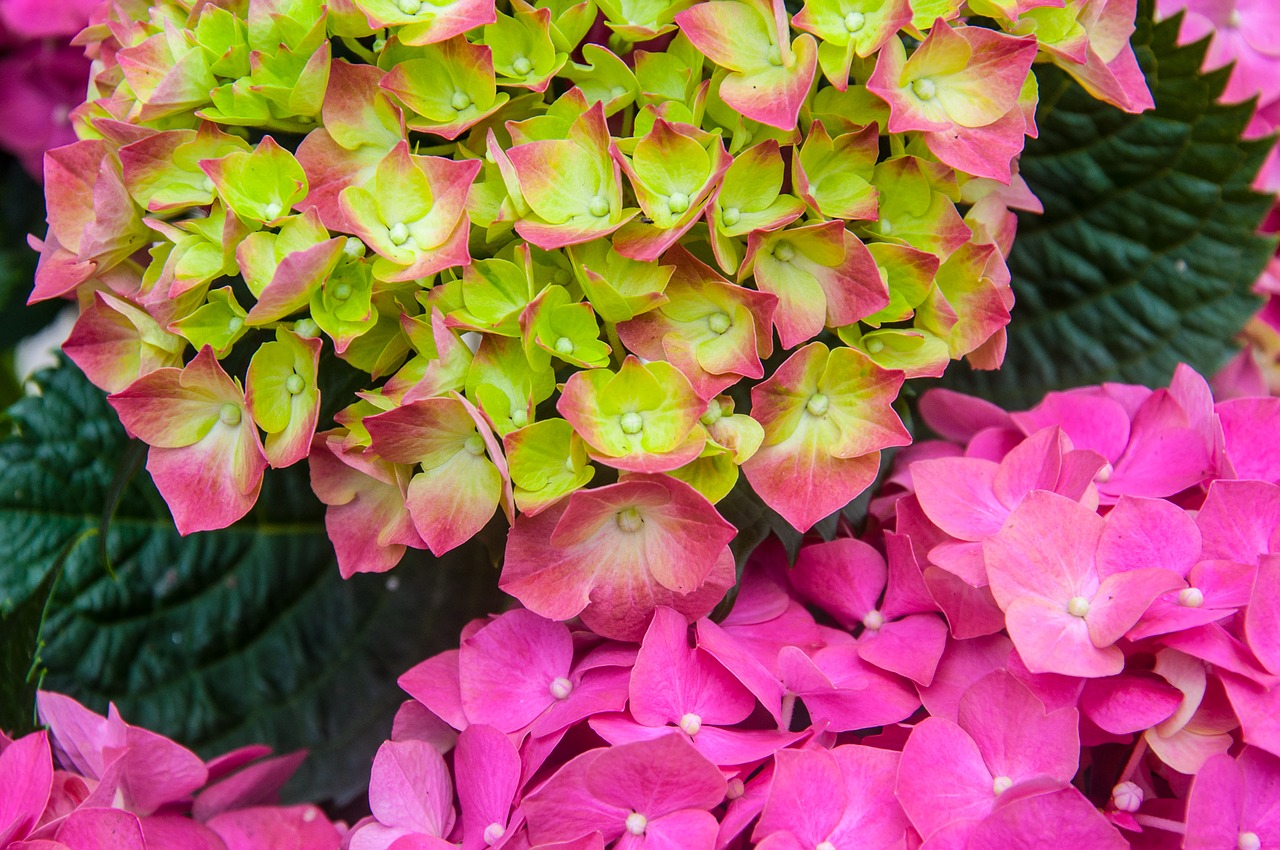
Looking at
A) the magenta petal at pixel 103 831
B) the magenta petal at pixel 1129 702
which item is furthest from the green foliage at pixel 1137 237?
the magenta petal at pixel 103 831

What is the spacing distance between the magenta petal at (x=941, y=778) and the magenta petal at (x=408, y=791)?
214 millimetres

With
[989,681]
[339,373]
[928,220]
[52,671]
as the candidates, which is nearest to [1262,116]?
[928,220]

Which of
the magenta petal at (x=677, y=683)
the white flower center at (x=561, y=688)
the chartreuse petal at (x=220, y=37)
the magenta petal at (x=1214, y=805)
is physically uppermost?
the chartreuse petal at (x=220, y=37)

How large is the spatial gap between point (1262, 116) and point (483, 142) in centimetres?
62

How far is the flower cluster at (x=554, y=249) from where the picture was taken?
0.46 m

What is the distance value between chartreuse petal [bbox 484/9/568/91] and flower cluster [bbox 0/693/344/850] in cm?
36

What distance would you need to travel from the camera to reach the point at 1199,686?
1.50 ft

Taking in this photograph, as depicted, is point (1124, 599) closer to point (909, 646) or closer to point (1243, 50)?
point (909, 646)

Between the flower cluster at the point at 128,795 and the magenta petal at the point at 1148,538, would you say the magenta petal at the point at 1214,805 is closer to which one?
the magenta petal at the point at 1148,538

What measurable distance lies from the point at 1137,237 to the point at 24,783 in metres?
0.78

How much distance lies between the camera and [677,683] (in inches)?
19.1

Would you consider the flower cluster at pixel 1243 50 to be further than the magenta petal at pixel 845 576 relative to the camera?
Yes

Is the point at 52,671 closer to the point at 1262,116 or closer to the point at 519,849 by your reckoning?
the point at 519,849

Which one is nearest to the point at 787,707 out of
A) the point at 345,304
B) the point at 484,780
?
the point at 484,780
